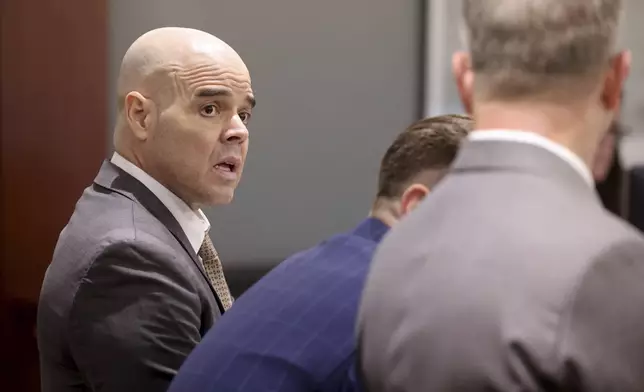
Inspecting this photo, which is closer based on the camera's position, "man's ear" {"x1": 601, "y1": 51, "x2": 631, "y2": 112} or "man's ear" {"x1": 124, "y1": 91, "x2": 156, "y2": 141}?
"man's ear" {"x1": 601, "y1": 51, "x2": 631, "y2": 112}

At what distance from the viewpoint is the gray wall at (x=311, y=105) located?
2.39m

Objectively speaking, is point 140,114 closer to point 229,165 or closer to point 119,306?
point 229,165

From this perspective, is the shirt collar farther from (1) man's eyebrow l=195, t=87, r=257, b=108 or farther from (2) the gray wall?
(2) the gray wall

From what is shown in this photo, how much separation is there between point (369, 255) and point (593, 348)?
0.45 metres

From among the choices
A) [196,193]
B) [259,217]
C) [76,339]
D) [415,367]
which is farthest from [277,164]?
[415,367]

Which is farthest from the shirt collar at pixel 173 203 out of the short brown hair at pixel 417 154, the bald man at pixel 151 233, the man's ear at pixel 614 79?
the man's ear at pixel 614 79

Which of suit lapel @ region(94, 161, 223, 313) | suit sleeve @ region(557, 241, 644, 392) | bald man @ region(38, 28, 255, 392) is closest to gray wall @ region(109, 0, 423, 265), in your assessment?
bald man @ region(38, 28, 255, 392)

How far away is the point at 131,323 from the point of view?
1277 millimetres

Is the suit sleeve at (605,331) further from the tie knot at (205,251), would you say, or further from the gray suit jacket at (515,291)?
the tie knot at (205,251)

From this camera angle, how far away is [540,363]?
2.01 feet

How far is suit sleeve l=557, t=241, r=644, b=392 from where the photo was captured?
61 cm

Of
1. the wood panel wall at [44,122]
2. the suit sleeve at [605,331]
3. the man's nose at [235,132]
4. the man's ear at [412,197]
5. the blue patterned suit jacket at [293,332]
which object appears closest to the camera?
the suit sleeve at [605,331]

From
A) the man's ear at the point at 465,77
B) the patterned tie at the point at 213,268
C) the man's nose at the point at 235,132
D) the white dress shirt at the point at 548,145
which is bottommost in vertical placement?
the patterned tie at the point at 213,268

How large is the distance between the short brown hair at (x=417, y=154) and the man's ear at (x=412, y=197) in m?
0.03
